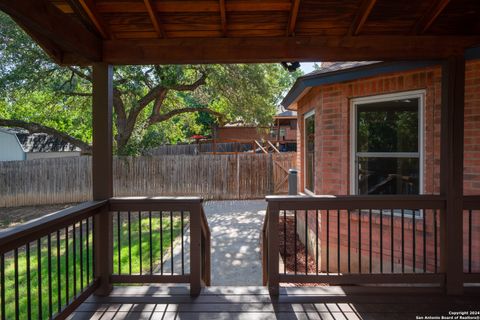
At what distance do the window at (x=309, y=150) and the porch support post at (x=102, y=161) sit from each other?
417cm

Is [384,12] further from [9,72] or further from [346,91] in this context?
[9,72]

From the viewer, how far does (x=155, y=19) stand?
9.27 feet

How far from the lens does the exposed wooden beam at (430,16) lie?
268 centimetres

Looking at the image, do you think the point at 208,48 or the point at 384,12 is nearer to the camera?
the point at 384,12

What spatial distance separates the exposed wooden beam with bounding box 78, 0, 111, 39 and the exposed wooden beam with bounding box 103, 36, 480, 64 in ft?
→ 0.38

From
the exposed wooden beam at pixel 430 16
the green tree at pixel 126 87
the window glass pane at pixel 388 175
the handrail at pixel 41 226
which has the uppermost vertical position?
the green tree at pixel 126 87

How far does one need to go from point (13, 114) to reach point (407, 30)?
2117 centimetres

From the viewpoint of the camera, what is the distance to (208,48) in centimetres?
310

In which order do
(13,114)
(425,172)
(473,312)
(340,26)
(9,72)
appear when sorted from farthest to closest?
(13,114)
(9,72)
(425,172)
(340,26)
(473,312)

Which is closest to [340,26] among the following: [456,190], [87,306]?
[456,190]

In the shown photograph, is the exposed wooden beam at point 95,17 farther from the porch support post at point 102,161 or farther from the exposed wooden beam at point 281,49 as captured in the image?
the porch support post at point 102,161

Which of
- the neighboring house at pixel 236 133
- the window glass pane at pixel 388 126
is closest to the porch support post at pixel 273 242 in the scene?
the window glass pane at pixel 388 126

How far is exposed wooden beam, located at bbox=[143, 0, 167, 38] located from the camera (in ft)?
8.84

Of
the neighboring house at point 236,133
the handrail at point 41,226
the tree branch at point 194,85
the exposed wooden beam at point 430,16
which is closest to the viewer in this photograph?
the handrail at point 41,226
